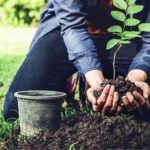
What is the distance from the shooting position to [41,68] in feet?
13.1

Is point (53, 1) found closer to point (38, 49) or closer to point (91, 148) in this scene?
point (38, 49)

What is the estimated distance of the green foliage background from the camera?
12391 mm

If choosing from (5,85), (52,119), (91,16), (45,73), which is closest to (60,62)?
(45,73)

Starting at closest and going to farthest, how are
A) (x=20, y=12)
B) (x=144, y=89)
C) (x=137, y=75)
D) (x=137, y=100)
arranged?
(x=137, y=100), (x=144, y=89), (x=137, y=75), (x=20, y=12)

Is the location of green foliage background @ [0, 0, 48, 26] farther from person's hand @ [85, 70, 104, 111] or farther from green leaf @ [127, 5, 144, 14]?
green leaf @ [127, 5, 144, 14]

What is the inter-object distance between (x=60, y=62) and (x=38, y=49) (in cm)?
19

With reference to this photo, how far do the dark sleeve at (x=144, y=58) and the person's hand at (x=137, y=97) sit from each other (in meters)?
0.08

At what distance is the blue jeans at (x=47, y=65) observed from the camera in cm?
399

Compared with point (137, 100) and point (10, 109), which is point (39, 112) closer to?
point (137, 100)

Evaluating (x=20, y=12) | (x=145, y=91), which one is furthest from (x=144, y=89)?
(x=20, y=12)

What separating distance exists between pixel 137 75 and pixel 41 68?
78 cm

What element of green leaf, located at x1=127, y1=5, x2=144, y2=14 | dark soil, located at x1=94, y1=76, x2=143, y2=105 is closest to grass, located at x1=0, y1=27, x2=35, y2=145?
dark soil, located at x1=94, y1=76, x2=143, y2=105

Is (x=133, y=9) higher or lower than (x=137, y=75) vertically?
higher

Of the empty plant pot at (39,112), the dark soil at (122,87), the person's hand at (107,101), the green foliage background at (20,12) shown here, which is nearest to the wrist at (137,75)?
the dark soil at (122,87)
